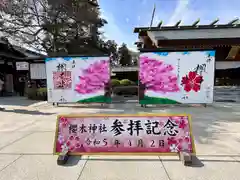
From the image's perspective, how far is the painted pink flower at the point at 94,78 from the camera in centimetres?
814

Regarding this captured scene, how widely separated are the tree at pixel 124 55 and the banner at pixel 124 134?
113 feet

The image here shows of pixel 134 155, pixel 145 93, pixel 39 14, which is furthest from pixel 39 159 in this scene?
pixel 39 14

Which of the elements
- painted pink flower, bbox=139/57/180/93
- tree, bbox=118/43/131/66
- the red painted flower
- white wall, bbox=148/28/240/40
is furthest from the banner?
tree, bbox=118/43/131/66

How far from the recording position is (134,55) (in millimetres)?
38500

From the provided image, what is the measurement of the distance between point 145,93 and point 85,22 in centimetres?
1436

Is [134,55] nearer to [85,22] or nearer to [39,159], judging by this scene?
[85,22]

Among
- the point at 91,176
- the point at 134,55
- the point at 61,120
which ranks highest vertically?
the point at 134,55

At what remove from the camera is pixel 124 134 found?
3.11 m

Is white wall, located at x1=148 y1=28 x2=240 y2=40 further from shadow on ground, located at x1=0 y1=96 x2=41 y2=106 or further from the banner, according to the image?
the banner

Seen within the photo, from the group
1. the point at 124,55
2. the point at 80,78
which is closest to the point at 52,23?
the point at 80,78

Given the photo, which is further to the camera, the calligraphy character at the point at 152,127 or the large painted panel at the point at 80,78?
the large painted panel at the point at 80,78

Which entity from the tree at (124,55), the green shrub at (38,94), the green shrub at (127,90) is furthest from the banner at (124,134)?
the tree at (124,55)

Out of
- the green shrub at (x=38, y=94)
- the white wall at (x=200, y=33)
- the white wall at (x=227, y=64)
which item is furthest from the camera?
the white wall at (x=227, y=64)

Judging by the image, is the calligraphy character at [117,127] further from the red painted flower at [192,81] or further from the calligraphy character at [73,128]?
the red painted flower at [192,81]
